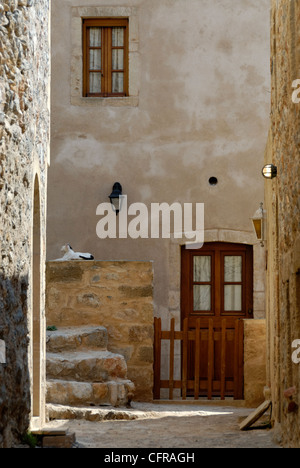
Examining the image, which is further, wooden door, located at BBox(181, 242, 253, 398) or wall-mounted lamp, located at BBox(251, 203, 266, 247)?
wooden door, located at BBox(181, 242, 253, 398)

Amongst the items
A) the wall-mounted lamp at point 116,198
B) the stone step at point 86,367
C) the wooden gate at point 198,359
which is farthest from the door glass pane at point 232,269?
the stone step at point 86,367

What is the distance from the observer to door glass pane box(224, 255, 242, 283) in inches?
527

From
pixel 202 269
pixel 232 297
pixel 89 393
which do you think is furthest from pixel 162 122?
pixel 89 393

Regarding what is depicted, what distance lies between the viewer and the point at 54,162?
540 inches

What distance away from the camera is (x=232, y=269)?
1341 centimetres

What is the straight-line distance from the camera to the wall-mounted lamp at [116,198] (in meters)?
13.3

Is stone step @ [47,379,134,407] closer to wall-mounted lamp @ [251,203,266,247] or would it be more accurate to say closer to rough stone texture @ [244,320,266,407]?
rough stone texture @ [244,320,266,407]

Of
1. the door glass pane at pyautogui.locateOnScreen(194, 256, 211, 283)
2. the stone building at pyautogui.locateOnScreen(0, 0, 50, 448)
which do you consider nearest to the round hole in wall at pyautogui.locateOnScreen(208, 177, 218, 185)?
the door glass pane at pyautogui.locateOnScreen(194, 256, 211, 283)

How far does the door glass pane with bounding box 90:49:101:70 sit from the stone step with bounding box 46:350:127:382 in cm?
555

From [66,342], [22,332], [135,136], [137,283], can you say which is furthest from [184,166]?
[22,332]

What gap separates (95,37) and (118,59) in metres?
0.51

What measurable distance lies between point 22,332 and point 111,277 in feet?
14.7

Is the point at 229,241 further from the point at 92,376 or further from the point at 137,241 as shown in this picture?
the point at 92,376

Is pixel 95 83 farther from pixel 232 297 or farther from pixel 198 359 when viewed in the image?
pixel 198 359
